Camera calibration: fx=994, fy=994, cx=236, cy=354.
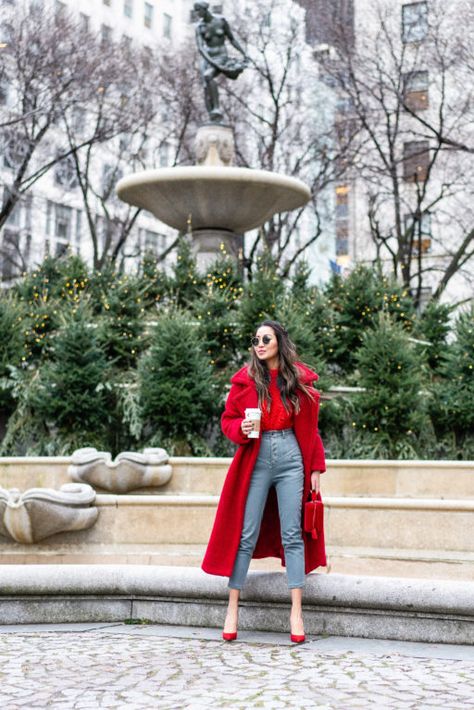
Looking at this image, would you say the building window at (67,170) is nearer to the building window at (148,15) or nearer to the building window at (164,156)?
the building window at (164,156)

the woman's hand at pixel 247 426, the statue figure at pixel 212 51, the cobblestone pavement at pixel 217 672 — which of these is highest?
the statue figure at pixel 212 51

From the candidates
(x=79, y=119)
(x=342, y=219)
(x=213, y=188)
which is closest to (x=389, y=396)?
(x=213, y=188)

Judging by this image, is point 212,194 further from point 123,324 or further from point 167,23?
point 167,23

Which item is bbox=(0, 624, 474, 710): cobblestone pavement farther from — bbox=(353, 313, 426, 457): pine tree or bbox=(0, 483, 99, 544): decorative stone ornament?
bbox=(353, 313, 426, 457): pine tree

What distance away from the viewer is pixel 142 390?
41.1 ft

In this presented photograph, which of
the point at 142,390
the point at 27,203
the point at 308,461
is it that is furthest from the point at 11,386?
the point at 27,203

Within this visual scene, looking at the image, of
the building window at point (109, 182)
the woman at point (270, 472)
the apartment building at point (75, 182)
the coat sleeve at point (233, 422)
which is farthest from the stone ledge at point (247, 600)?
the building window at point (109, 182)

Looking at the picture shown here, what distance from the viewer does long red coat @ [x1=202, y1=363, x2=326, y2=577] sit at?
19.2 ft

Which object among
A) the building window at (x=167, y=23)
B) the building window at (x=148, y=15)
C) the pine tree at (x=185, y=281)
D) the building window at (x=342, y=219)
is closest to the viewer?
the pine tree at (x=185, y=281)

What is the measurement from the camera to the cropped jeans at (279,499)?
5.83 m

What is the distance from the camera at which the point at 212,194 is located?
16.9 m

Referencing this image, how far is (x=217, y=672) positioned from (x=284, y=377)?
181 cm

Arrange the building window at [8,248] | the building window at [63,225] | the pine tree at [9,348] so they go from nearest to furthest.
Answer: the pine tree at [9,348] < the building window at [8,248] < the building window at [63,225]

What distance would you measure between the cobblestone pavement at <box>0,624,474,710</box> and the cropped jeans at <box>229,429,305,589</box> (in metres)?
0.48
